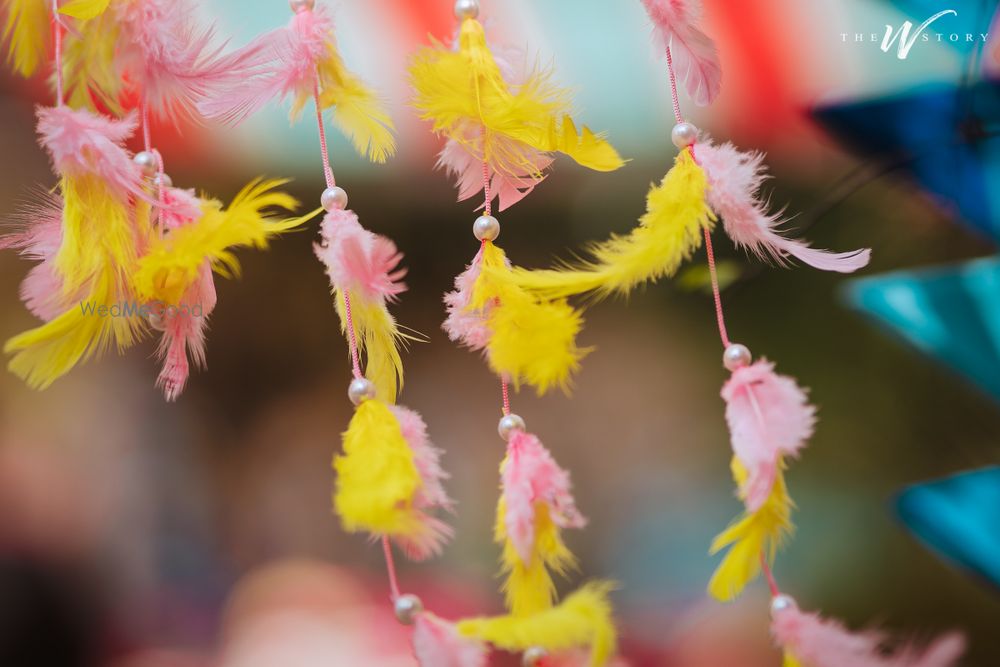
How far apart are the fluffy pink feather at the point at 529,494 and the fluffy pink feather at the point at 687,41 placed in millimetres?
250

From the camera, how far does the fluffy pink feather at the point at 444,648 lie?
1.63 feet

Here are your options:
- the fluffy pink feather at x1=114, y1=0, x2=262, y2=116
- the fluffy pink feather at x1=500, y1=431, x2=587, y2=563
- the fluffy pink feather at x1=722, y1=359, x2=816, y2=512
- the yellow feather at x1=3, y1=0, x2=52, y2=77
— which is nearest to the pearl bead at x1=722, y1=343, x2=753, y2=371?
the fluffy pink feather at x1=722, y1=359, x2=816, y2=512

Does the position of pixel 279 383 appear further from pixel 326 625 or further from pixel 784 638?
pixel 784 638

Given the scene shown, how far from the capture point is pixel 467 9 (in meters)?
0.50

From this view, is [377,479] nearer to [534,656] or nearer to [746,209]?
[534,656]

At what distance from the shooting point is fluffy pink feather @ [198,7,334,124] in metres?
0.49

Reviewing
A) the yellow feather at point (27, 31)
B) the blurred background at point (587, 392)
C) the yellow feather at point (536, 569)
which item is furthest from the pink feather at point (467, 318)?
the blurred background at point (587, 392)

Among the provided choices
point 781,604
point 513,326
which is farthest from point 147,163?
point 781,604

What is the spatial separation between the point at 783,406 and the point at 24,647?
898 mm

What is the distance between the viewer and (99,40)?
1.68 feet

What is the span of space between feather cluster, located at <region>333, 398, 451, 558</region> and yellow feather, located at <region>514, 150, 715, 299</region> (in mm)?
122

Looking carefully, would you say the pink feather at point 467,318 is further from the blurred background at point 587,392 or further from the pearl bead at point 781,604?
the blurred background at point 587,392

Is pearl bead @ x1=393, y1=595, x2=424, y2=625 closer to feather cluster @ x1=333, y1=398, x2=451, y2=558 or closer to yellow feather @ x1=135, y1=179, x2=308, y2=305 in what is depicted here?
feather cluster @ x1=333, y1=398, x2=451, y2=558

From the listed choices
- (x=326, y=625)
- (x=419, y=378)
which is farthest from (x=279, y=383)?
(x=326, y=625)
